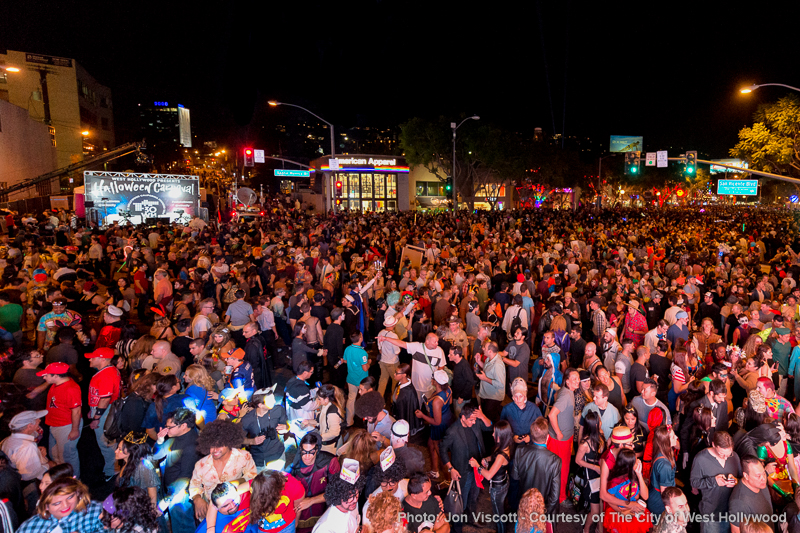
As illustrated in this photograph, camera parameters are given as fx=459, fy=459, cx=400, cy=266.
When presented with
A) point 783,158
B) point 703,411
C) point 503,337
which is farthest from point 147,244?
point 783,158

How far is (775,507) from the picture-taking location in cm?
408

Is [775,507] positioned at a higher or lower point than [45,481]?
lower

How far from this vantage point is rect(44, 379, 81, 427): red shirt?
15.2 feet

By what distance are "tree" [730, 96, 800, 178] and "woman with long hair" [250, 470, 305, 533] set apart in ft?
90.8

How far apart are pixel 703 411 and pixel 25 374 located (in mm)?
7075

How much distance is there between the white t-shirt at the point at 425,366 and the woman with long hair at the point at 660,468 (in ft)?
7.45

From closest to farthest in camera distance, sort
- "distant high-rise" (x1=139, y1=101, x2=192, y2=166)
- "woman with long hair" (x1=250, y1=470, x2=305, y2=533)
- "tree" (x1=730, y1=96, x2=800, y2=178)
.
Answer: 1. "woman with long hair" (x1=250, y1=470, x2=305, y2=533)
2. "tree" (x1=730, y1=96, x2=800, y2=178)
3. "distant high-rise" (x1=139, y1=101, x2=192, y2=166)

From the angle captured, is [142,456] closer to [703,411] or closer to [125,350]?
[125,350]

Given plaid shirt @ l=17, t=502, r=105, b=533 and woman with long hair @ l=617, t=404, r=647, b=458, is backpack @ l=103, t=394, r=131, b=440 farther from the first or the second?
woman with long hair @ l=617, t=404, r=647, b=458

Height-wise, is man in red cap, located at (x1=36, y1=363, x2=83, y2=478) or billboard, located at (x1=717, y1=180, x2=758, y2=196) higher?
billboard, located at (x1=717, y1=180, x2=758, y2=196)

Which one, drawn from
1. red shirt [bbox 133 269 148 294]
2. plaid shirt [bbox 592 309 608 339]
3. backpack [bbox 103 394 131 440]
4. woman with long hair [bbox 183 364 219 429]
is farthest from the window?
backpack [bbox 103 394 131 440]

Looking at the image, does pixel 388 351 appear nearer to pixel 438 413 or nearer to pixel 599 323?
pixel 438 413

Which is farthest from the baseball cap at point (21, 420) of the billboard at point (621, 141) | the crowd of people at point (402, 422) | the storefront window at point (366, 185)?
the billboard at point (621, 141)

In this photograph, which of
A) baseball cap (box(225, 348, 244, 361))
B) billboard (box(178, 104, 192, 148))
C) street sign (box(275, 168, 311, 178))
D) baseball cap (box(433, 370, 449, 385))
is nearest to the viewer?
baseball cap (box(433, 370, 449, 385))
